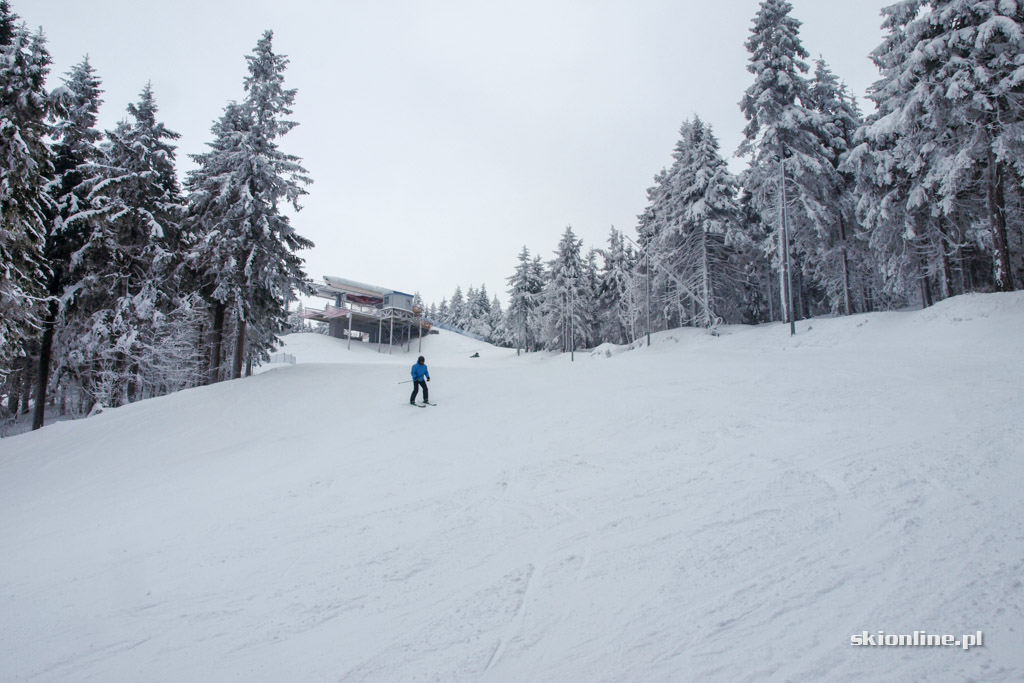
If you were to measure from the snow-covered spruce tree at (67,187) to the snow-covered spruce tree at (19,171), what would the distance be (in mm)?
1188

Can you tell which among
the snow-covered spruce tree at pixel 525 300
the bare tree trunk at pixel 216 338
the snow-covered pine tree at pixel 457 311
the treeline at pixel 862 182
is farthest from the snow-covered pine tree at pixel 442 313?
the bare tree trunk at pixel 216 338

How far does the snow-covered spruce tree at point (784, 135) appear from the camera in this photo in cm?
A: 2319

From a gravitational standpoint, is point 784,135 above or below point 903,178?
above

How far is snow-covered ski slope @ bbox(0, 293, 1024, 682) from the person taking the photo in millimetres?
3188

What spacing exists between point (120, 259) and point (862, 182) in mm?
32686

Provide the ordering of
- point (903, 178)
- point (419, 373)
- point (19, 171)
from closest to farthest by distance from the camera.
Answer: point (19, 171) → point (419, 373) → point (903, 178)

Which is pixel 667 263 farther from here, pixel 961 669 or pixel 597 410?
pixel 961 669

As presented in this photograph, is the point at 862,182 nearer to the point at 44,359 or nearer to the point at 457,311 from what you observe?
the point at 44,359

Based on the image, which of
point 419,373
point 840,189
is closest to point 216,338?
point 419,373

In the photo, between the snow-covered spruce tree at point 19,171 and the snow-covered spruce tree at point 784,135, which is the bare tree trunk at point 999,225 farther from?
the snow-covered spruce tree at point 19,171

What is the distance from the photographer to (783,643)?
3035 mm

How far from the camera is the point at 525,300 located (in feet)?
164

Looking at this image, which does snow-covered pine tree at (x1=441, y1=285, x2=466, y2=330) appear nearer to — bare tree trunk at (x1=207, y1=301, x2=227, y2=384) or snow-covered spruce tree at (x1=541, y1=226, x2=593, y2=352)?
snow-covered spruce tree at (x1=541, y1=226, x2=593, y2=352)

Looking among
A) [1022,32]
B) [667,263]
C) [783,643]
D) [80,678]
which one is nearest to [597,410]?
[783,643]
